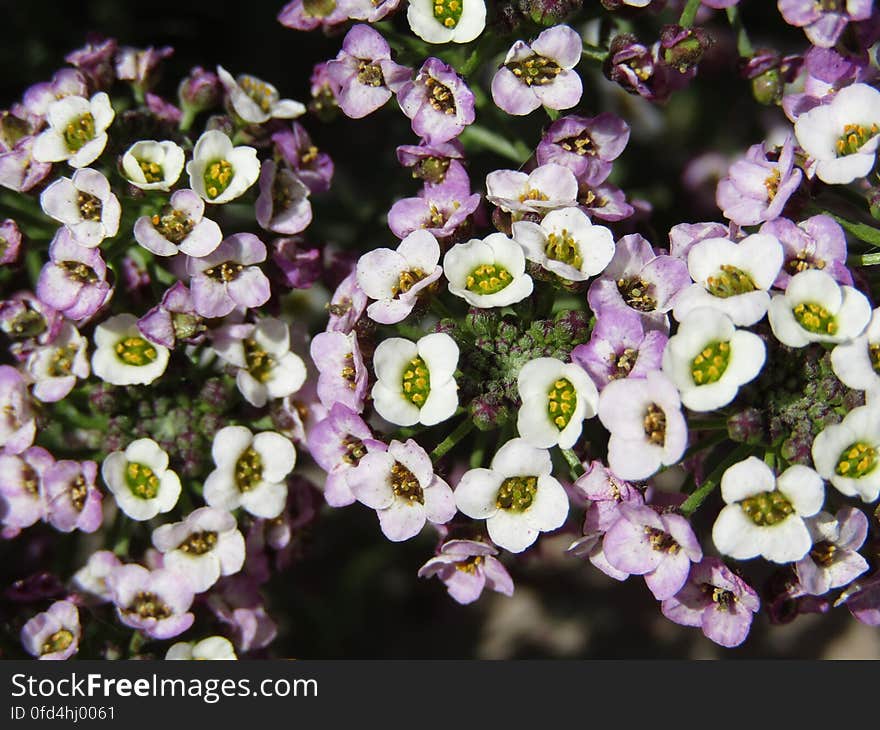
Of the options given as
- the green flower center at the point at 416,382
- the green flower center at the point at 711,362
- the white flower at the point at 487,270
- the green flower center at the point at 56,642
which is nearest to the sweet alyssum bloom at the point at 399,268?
the white flower at the point at 487,270

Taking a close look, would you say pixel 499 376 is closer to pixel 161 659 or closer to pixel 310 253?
pixel 310 253

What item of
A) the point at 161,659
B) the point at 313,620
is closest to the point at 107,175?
the point at 161,659

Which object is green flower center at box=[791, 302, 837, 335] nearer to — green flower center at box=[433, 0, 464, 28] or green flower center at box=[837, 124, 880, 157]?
green flower center at box=[837, 124, 880, 157]

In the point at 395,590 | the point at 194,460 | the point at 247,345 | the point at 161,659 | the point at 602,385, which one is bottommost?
the point at 395,590

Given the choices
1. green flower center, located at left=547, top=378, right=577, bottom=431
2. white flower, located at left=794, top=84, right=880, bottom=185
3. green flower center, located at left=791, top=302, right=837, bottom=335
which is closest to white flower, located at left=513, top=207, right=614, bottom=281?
green flower center, located at left=547, top=378, right=577, bottom=431

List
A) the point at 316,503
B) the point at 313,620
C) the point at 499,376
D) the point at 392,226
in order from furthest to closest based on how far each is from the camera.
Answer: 1. the point at 313,620
2. the point at 316,503
3. the point at 392,226
4. the point at 499,376

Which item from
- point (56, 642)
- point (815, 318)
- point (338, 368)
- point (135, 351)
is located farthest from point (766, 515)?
point (56, 642)

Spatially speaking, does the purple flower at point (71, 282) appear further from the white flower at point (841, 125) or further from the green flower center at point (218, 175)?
the white flower at point (841, 125)
